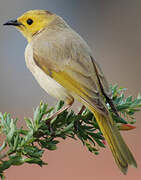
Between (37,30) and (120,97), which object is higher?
(37,30)

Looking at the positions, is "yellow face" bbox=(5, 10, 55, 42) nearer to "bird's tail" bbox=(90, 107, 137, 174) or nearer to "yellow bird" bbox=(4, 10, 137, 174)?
"yellow bird" bbox=(4, 10, 137, 174)

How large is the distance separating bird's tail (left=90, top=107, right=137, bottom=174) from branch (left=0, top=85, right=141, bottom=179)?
0.15 feet

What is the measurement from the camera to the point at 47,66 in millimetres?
2807

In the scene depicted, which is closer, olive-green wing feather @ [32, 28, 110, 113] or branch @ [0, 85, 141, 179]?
branch @ [0, 85, 141, 179]

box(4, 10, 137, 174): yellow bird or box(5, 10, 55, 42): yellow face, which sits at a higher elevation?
box(5, 10, 55, 42): yellow face

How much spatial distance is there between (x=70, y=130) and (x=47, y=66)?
1019 millimetres

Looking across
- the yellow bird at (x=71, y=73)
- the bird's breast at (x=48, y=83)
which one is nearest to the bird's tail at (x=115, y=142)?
the yellow bird at (x=71, y=73)

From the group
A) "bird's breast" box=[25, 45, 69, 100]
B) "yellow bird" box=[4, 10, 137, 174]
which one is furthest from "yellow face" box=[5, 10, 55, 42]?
"bird's breast" box=[25, 45, 69, 100]

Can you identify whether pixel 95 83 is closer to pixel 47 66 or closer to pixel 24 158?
pixel 47 66

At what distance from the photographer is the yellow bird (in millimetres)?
2242

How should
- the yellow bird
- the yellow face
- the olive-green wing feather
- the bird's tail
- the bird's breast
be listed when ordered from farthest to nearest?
the yellow face → the bird's breast → the olive-green wing feather → the yellow bird → the bird's tail

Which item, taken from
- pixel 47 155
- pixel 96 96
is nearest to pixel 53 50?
pixel 96 96

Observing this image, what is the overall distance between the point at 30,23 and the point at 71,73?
2.88ft

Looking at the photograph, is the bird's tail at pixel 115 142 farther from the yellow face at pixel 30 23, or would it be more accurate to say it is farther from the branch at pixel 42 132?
the yellow face at pixel 30 23
